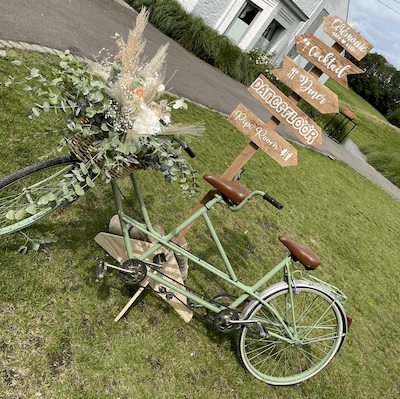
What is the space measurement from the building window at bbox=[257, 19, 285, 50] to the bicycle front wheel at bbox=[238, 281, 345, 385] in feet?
59.5

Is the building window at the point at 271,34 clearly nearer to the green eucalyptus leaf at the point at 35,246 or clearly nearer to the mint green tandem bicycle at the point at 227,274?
the mint green tandem bicycle at the point at 227,274

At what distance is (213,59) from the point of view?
505 inches

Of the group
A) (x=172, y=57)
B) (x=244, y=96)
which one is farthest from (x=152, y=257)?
(x=244, y=96)

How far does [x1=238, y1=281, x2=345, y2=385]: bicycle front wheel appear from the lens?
2.72m

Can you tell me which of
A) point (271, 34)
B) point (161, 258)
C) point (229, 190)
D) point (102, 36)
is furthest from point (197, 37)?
point (161, 258)

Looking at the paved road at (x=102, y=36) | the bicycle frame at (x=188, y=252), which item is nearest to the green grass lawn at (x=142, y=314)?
the bicycle frame at (x=188, y=252)

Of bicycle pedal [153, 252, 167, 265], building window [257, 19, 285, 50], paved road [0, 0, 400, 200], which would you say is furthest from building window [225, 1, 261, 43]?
bicycle pedal [153, 252, 167, 265]

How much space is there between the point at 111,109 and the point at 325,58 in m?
1.95

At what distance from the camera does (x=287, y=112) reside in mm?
2906

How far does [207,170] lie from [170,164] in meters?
3.22

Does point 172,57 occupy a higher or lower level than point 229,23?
lower

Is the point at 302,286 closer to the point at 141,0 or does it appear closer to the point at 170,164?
the point at 170,164

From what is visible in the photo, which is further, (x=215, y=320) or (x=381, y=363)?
(x=381, y=363)

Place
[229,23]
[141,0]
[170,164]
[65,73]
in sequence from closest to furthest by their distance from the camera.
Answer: [65,73] → [170,164] → [141,0] → [229,23]
